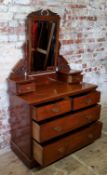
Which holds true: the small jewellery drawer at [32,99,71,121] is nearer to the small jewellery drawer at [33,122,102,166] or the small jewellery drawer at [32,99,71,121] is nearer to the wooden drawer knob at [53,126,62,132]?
the wooden drawer knob at [53,126,62,132]

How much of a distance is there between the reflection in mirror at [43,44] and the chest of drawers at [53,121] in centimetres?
26

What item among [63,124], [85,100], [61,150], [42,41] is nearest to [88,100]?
[85,100]

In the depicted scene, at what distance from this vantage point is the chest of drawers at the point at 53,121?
2045 millimetres

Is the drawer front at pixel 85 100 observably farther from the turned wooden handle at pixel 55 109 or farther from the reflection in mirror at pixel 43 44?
the reflection in mirror at pixel 43 44

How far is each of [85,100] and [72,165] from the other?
720mm

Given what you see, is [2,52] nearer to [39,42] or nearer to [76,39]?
[39,42]

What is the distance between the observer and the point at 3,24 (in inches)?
85.4

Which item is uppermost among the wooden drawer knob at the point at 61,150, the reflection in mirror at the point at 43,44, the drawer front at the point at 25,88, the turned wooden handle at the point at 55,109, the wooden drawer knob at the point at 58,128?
the reflection in mirror at the point at 43,44

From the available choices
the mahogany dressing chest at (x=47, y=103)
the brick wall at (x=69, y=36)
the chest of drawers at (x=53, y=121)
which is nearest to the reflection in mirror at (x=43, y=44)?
the mahogany dressing chest at (x=47, y=103)

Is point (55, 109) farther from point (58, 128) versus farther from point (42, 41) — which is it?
point (42, 41)

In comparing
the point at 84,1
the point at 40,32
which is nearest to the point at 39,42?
the point at 40,32

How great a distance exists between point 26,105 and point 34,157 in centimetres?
56

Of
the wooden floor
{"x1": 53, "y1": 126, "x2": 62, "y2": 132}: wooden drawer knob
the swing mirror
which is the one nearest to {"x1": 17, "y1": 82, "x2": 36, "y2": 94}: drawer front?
the swing mirror

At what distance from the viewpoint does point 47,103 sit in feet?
6.95
